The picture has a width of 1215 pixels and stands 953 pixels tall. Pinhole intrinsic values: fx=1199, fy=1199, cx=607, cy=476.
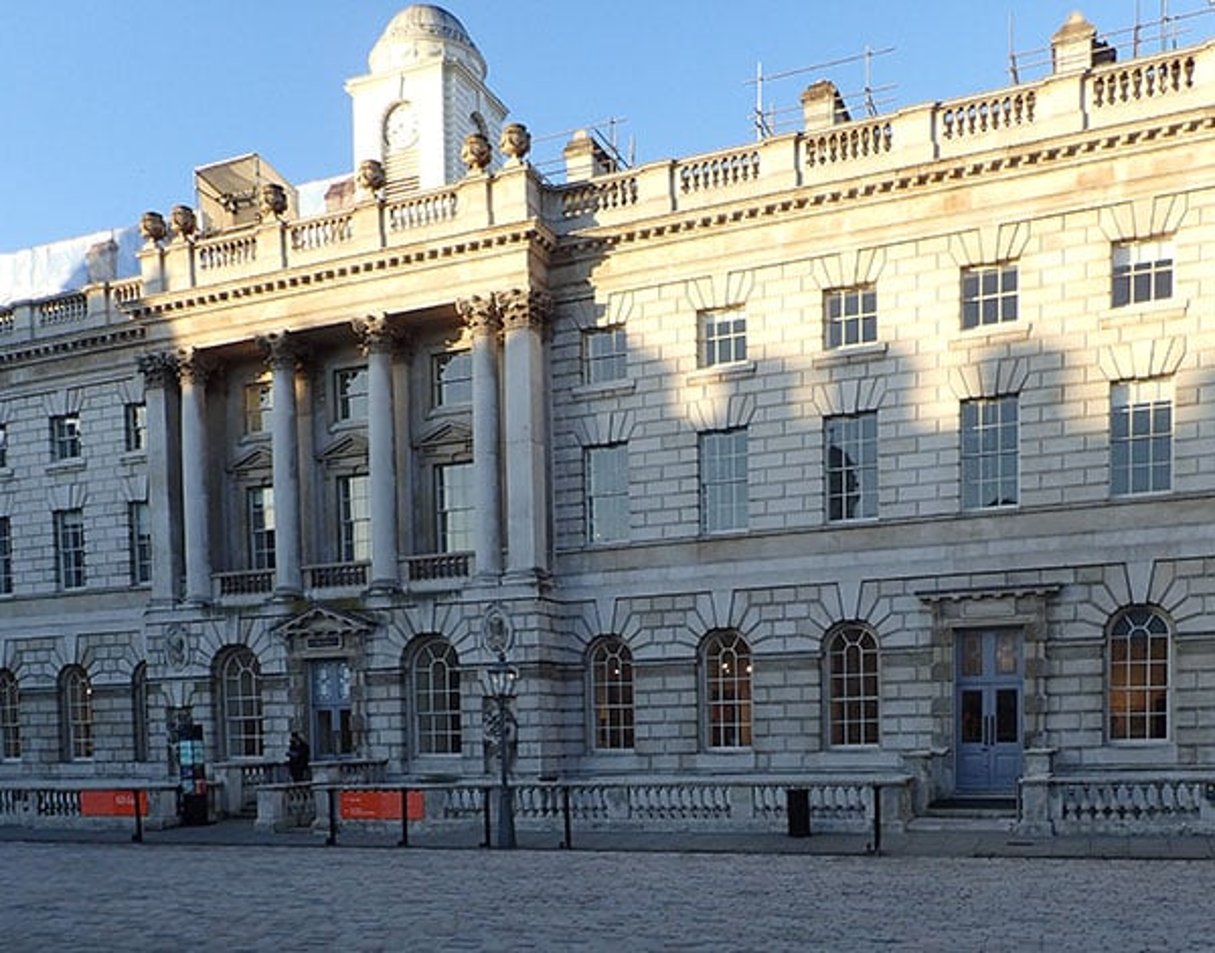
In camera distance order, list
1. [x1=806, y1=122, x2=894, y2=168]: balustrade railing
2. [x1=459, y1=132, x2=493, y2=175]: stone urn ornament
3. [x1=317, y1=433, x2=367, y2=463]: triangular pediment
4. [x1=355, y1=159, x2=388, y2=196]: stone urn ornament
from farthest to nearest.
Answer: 1. [x1=317, y1=433, x2=367, y2=463]: triangular pediment
2. [x1=355, y1=159, x2=388, y2=196]: stone urn ornament
3. [x1=459, y1=132, x2=493, y2=175]: stone urn ornament
4. [x1=806, y1=122, x2=894, y2=168]: balustrade railing

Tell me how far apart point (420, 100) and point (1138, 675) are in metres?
31.4

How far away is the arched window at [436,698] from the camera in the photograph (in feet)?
97.6

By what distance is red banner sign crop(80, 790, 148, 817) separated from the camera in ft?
87.6

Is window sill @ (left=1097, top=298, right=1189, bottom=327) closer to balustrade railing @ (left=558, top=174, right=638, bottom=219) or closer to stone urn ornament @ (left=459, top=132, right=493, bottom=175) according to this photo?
balustrade railing @ (left=558, top=174, right=638, bottom=219)

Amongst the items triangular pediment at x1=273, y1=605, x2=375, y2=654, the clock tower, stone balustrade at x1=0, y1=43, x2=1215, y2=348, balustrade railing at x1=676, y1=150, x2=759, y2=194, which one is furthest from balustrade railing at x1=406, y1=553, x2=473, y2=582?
the clock tower

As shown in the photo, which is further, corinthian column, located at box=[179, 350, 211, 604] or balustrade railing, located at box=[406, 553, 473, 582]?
corinthian column, located at box=[179, 350, 211, 604]

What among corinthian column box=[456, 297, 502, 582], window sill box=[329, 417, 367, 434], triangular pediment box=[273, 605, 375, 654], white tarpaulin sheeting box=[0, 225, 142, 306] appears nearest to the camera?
corinthian column box=[456, 297, 502, 582]

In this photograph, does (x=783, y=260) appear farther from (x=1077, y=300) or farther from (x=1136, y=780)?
(x=1136, y=780)

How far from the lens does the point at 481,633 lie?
93.0ft

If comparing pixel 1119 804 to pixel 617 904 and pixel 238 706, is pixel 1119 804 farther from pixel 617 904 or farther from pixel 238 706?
pixel 238 706

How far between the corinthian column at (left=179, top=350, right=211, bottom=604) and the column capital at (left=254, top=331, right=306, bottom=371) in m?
2.47

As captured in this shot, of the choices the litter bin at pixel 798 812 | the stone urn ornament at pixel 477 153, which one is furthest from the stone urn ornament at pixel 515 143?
the litter bin at pixel 798 812

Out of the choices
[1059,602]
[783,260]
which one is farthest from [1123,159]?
[1059,602]

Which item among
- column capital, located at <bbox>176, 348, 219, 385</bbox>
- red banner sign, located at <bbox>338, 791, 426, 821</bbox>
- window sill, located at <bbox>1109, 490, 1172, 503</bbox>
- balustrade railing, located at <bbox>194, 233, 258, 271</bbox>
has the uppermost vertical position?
balustrade railing, located at <bbox>194, 233, 258, 271</bbox>
